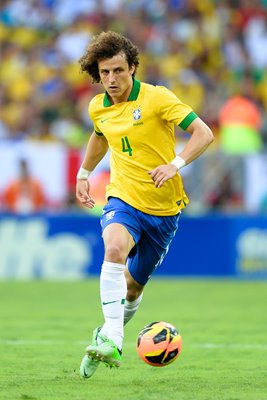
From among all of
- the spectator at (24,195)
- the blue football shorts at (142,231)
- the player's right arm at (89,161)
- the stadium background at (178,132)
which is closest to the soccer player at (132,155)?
the blue football shorts at (142,231)

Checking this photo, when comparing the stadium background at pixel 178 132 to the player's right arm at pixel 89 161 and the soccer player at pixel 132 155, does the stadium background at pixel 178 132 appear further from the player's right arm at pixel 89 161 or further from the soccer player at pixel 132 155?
the soccer player at pixel 132 155

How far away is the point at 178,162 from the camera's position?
656 cm

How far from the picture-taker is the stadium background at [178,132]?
15594 mm

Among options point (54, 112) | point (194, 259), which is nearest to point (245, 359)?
point (194, 259)

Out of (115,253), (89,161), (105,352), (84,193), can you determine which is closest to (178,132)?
(89,161)

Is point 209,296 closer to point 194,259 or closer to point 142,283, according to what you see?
point 194,259

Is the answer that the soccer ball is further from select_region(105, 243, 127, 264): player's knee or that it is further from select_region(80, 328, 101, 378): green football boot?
select_region(105, 243, 127, 264): player's knee

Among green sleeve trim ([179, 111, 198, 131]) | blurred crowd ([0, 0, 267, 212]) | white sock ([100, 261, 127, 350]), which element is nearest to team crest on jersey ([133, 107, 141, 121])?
green sleeve trim ([179, 111, 198, 131])

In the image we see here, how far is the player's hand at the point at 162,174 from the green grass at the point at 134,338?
1.28 metres

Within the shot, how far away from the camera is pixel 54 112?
19.3 meters

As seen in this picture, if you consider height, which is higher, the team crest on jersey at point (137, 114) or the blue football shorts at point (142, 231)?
the team crest on jersey at point (137, 114)

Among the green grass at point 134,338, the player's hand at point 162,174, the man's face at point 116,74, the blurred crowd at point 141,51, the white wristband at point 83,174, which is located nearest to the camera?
the green grass at point 134,338

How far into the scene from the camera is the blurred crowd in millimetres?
19016

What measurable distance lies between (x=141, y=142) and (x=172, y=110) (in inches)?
12.7
